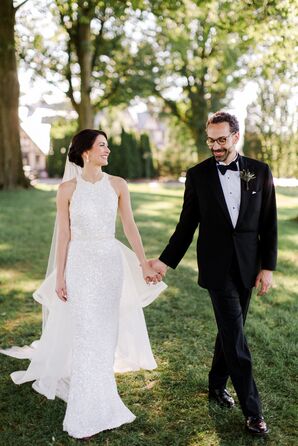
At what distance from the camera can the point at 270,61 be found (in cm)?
1412

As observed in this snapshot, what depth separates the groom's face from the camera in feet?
13.0

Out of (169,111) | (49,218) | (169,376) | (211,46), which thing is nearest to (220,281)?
(169,376)

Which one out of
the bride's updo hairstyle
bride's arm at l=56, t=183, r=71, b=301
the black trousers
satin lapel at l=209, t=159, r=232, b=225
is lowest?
the black trousers

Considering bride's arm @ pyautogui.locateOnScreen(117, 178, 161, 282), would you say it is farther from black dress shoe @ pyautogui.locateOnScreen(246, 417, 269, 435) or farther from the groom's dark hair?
black dress shoe @ pyautogui.locateOnScreen(246, 417, 269, 435)

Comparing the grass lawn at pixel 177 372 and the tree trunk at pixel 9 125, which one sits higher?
the tree trunk at pixel 9 125

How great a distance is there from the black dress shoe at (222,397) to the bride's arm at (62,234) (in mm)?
1558

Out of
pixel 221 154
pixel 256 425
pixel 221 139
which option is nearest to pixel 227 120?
pixel 221 139

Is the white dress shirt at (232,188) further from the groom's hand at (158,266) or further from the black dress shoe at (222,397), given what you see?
the black dress shoe at (222,397)

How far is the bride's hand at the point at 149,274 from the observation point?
470cm

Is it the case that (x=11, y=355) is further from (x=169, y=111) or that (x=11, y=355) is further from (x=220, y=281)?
(x=169, y=111)

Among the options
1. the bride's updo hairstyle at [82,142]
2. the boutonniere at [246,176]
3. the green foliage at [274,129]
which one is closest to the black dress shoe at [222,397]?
the boutonniere at [246,176]

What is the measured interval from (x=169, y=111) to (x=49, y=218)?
978 inches

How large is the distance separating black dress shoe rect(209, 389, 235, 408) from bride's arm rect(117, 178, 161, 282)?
110cm

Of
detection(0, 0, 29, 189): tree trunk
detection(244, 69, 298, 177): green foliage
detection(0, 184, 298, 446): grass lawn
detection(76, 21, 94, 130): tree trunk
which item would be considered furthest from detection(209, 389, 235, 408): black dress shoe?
→ detection(244, 69, 298, 177): green foliage
